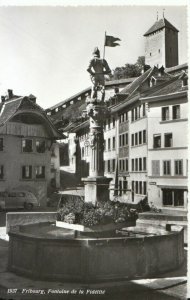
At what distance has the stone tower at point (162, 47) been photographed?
61719 mm

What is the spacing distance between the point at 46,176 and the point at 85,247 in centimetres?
2425

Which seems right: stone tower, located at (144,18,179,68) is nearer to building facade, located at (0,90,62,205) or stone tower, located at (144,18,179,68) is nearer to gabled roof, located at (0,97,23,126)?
building facade, located at (0,90,62,205)

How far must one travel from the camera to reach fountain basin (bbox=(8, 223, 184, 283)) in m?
8.74

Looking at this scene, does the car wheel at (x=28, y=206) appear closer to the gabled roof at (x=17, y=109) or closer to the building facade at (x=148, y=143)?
the building facade at (x=148, y=143)

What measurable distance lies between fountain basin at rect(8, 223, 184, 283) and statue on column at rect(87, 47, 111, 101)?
4.79m

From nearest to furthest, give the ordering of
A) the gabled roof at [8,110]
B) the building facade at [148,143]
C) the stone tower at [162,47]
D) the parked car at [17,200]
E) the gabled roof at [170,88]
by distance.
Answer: the building facade at [148,143]
the gabled roof at [170,88]
the gabled roof at [8,110]
the parked car at [17,200]
the stone tower at [162,47]

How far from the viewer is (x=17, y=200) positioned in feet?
102

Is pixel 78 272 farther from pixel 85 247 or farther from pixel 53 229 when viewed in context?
pixel 53 229

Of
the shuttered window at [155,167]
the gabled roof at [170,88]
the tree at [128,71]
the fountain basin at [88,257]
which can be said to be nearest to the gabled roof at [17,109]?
the gabled roof at [170,88]

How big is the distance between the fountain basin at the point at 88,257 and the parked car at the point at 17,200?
21488 millimetres

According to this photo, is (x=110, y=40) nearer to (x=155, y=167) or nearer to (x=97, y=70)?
(x=97, y=70)

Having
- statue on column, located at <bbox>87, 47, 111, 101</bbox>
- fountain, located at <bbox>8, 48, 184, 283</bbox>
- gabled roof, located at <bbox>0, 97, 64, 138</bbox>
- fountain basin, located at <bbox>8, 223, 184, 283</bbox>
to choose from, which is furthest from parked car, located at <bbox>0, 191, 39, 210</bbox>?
fountain basin, located at <bbox>8, 223, 184, 283</bbox>

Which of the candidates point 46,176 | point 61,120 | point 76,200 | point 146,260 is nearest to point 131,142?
point 46,176
